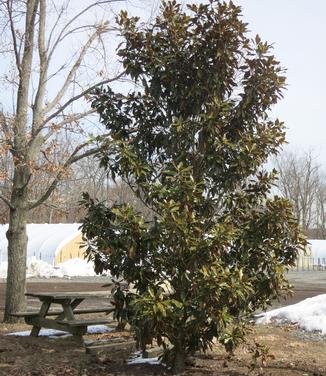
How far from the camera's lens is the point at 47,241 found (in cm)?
3722

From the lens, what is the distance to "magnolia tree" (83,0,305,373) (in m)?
6.07

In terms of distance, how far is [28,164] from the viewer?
35.0ft

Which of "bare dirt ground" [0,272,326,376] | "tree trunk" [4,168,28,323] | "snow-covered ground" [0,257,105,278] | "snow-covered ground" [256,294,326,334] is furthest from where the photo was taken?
"snow-covered ground" [0,257,105,278]

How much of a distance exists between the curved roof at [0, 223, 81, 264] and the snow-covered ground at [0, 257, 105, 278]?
1719 mm

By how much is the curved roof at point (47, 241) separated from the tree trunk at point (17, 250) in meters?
24.9

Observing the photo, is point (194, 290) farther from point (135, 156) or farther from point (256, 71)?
point (256, 71)

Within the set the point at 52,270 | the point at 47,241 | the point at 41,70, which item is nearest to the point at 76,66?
the point at 41,70

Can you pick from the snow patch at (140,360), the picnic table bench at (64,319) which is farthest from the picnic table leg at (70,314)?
the snow patch at (140,360)

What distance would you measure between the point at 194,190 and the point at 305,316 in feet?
22.5

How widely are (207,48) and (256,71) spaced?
67 centimetres

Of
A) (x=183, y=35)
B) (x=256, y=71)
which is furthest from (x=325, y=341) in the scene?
(x=183, y=35)

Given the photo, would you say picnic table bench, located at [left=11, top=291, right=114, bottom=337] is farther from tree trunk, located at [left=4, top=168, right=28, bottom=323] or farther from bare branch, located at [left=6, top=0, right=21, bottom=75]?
bare branch, located at [left=6, top=0, right=21, bottom=75]

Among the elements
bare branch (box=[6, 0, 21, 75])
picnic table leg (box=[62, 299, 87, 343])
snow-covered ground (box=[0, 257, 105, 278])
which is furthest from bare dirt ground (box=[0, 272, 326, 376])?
snow-covered ground (box=[0, 257, 105, 278])

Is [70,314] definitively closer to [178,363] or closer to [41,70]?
[178,363]
